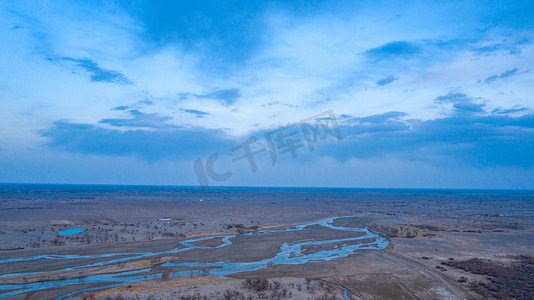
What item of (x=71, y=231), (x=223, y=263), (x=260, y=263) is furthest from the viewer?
(x=71, y=231)

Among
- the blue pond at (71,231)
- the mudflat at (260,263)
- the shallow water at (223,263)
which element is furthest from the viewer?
the blue pond at (71,231)

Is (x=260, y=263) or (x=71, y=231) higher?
(x=71, y=231)

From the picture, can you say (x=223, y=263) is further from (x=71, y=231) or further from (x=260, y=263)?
(x=71, y=231)

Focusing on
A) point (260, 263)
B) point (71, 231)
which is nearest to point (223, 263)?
point (260, 263)

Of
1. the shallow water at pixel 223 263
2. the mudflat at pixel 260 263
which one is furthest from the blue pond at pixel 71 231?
the shallow water at pixel 223 263

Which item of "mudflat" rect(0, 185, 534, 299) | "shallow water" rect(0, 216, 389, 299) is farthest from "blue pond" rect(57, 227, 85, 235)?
"shallow water" rect(0, 216, 389, 299)

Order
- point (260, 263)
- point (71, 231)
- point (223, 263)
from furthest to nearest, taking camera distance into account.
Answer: point (71, 231)
point (260, 263)
point (223, 263)

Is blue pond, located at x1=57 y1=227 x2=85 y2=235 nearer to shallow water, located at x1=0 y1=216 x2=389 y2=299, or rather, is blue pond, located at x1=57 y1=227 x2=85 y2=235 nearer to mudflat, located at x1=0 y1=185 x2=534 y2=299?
mudflat, located at x1=0 y1=185 x2=534 y2=299

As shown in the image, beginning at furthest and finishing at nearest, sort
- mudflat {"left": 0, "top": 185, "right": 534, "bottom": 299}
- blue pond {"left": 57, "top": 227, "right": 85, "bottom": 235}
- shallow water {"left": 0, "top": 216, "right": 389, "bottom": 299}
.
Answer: blue pond {"left": 57, "top": 227, "right": 85, "bottom": 235}, shallow water {"left": 0, "top": 216, "right": 389, "bottom": 299}, mudflat {"left": 0, "top": 185, "right": 534, "bottom": 299}

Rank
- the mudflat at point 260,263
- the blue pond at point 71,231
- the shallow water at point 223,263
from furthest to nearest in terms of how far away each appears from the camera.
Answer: the blue pond at point 71,231, the shallow water at point 223,263, the mudflat at point 260,263

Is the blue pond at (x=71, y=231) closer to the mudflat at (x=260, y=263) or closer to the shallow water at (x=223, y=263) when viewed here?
the mudflat at (x=260, y=263)

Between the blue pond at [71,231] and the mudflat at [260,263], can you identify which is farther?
the blue pond at [71,231]
